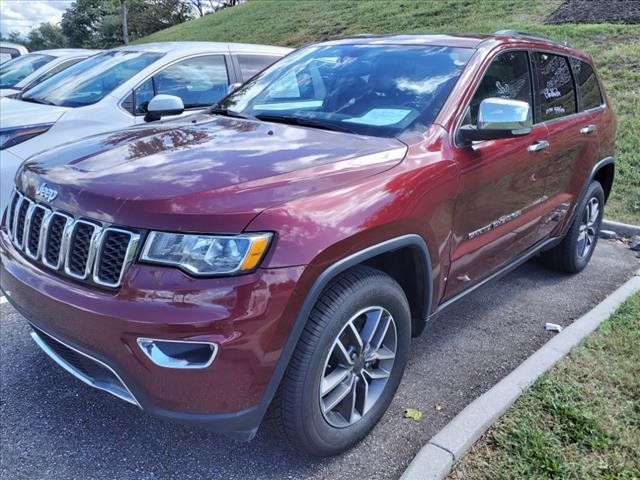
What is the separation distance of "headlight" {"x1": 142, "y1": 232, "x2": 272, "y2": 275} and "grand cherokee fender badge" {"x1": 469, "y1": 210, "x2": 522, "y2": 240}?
1.51 metres

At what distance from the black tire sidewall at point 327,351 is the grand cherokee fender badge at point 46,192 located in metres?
1.21

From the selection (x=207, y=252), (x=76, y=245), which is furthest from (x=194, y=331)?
(x=76, y=245)

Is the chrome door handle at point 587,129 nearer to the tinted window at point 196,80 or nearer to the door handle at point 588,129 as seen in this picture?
the door handle at point 588,129

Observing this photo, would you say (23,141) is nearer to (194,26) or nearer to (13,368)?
(13,368)

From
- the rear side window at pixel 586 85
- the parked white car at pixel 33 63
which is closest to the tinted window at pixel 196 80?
the rear side window at pixel 586 85

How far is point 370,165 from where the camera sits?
8.35 ft

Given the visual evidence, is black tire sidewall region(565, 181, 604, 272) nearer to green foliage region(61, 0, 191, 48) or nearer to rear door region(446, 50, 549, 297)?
rear door region(446, 50, 549, 297)

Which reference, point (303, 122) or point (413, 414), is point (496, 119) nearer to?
point (303, 122)

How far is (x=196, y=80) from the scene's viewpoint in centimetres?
581

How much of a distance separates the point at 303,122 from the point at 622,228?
423 centimetres

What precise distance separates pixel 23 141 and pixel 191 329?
12.6 ft

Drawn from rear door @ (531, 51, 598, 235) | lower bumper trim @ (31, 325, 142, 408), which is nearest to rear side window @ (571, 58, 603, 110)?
rear door @ (531, 51, 598, 235)

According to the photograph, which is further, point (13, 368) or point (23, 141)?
point (23, 141)

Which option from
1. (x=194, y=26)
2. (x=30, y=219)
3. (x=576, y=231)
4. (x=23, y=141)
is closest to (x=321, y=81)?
(x=30, y=219)
